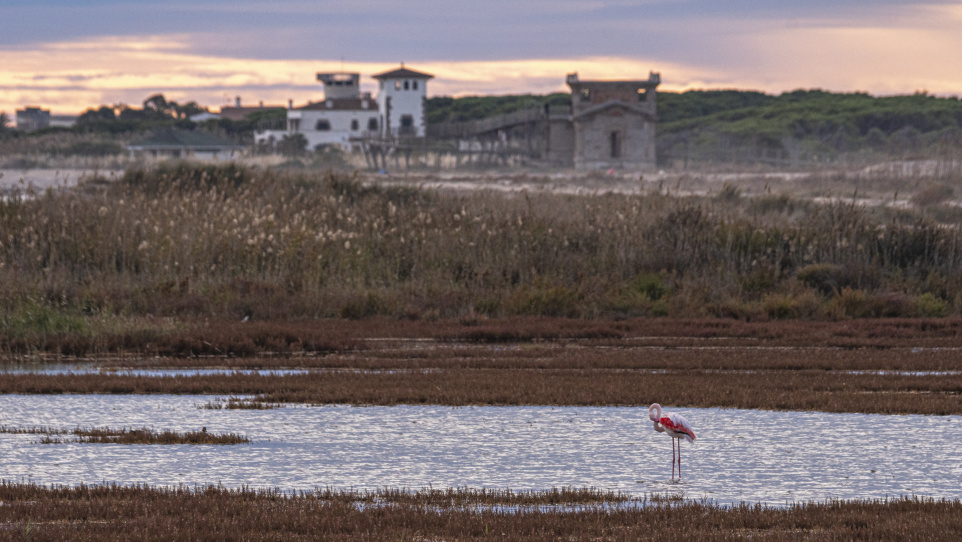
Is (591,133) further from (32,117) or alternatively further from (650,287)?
(32,117)

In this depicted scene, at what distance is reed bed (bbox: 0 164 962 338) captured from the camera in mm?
17766

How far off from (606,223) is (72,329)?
10.1 meters

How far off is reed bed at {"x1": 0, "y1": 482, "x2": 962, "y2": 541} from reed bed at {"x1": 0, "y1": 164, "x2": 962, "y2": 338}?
31.1 ft

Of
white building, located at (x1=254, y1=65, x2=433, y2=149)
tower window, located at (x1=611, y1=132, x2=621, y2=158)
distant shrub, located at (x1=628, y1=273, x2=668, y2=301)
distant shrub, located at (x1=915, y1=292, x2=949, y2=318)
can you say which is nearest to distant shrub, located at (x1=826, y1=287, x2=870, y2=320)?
distant shrub, located at (x1=915, y1=292, x2=949, y2=318)

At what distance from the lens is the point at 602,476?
314 inches

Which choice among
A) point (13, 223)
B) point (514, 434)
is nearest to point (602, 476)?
point (514, 434)

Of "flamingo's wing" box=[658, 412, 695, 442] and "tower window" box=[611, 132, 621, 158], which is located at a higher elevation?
"tower window" box=[611, 132, 621, 158]

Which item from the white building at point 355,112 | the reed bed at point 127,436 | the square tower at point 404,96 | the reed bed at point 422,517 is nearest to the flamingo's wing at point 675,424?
the reed bed at point 422,517

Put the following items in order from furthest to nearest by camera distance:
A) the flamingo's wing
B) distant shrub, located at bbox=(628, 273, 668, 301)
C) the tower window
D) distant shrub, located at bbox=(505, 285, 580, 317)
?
the tower window
distant shrub, located at bbox=(628, 273, 668, 301)
distant shrub, located at bbox=(505, 285, 580, 317)
the flamingo's wing

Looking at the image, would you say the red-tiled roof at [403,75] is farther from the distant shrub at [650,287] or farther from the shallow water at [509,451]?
the shallow water at [509,451]

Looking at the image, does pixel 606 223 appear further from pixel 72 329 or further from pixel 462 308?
pixel 72 329

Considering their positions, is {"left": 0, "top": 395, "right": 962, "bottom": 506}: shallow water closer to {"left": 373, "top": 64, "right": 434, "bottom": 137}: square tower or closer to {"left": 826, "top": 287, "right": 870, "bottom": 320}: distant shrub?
{"left": 826, "top": 287, "right": 870, "bottom": 320}: distant shrub

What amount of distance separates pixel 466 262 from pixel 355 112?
8665cm

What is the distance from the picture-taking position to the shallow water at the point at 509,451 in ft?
25.4
